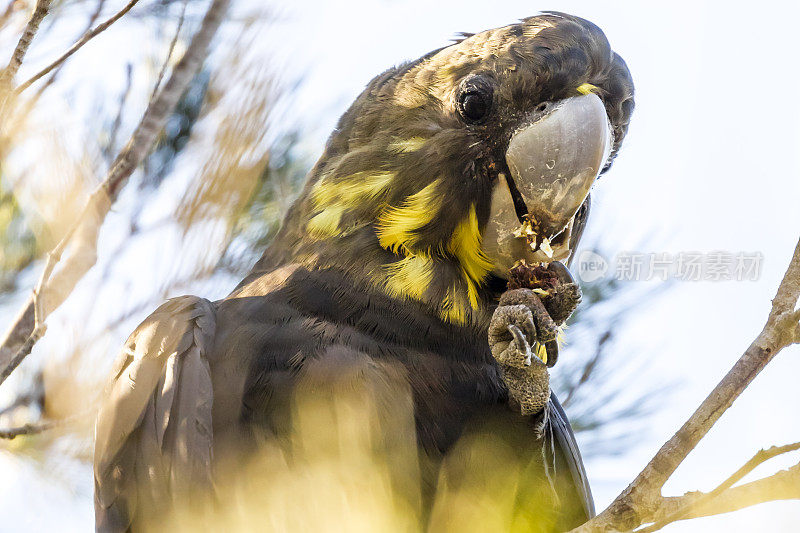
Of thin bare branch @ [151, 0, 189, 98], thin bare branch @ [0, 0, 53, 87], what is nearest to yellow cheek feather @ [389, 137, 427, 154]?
thin bare branch @ [151, 0, 189, 98]

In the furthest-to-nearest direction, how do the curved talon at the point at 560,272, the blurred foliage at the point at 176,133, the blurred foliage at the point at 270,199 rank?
1. the blurred foliage at the point at 270,199
2. the blurred foliage at the point at 176,133
3. the curved talon at the point at 560,272

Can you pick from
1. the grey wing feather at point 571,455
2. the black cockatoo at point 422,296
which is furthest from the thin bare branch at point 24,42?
the grey wing feather at point 571,455

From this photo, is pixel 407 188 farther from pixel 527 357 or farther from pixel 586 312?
pixel 586 312

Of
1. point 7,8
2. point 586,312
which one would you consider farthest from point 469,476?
point 7,8

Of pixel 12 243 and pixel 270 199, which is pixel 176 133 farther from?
pixel 12 243

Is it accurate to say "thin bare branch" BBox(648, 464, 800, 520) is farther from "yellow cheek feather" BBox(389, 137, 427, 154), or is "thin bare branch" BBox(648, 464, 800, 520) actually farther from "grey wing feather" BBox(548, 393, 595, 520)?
"yellow cheek feather" BBox(389, 137, 427, 154)

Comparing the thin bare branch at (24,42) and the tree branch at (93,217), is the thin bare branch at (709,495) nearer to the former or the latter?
the tree branch at (93,217)

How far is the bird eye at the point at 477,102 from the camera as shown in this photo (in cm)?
237

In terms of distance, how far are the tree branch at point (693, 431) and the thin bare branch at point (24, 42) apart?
161 cm

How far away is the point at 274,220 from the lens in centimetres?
294

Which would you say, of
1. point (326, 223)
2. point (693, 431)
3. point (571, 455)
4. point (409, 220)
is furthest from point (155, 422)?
point (693, 431)

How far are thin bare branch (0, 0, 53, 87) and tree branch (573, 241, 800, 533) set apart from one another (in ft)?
5.28

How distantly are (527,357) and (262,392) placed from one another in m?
0.63

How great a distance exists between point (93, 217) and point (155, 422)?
568 mm
